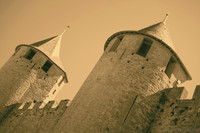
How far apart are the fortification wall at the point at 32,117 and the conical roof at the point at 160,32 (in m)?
5.86

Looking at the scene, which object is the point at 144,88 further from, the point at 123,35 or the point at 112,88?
the point at 123,35

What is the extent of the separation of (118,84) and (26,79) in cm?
924

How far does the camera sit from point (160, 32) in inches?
439

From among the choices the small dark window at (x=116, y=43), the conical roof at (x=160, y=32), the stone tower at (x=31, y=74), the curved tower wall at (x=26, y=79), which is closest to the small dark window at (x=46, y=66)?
the stone tower at (x=31, y=74)

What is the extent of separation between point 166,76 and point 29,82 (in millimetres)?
10439

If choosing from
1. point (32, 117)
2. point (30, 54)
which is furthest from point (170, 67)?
point (30, 54)

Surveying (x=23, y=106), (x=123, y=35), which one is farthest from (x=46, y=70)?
(x=123, y=35)

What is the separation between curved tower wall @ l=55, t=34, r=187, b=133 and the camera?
7977 mm

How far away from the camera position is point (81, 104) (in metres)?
8.87

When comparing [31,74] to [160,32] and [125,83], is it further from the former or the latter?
[160,32]

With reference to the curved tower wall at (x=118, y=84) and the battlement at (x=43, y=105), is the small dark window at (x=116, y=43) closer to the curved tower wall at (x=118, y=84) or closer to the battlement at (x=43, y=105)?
the curved tower wall at (x=118, y=84)

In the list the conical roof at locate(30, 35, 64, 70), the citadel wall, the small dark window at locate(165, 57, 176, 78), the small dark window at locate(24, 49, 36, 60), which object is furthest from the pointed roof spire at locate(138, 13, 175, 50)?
the small dark window at locate(24, 49, 36, 60)

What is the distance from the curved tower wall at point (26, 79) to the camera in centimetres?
1488

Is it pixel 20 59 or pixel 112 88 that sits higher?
pixel 20 59
